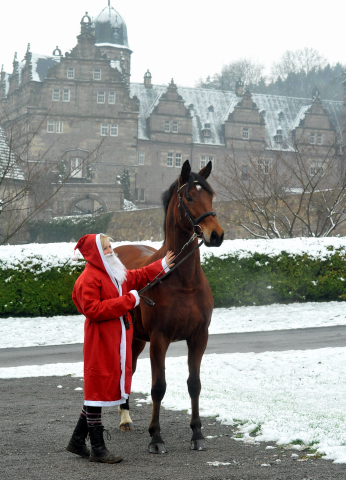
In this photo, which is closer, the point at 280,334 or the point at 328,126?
the point at 280,334

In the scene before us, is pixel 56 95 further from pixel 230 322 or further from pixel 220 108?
pixel 230 322

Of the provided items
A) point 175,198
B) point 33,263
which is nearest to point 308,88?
point 33,263

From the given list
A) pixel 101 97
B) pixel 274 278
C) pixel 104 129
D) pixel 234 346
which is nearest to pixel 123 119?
pixel 104 129

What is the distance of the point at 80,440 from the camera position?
4727 mm

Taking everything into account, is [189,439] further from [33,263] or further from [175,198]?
[33,263]

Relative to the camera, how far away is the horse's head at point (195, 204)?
15.5 ft

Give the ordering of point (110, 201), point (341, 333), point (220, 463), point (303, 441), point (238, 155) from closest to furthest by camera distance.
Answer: point (220, 463)
point (303, 441)
point (341, 333)
point (110, 201)
point (238, 155)

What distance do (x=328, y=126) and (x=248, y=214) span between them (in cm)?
4452

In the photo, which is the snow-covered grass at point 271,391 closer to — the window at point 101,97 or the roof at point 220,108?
the window at point 101,97

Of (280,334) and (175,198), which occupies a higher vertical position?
(175,198)

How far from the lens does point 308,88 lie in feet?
254

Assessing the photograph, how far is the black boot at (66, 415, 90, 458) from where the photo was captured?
470 cm

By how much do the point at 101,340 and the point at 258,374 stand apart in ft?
13.3

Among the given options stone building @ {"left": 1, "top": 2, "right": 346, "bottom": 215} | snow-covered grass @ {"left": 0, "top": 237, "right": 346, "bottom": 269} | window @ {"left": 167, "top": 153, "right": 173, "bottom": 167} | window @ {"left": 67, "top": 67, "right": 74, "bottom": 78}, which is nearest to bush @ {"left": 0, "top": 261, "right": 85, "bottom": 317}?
snow-covered grass @ {"left": 0, "top": 237, "right": 346, "bottom": 269}
